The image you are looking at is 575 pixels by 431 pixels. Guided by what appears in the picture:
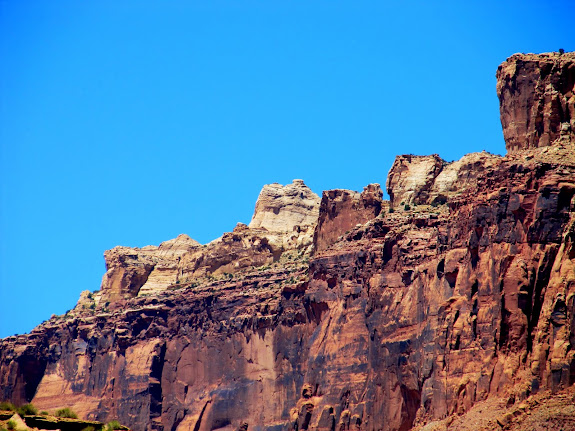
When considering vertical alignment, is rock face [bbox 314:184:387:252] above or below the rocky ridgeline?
above

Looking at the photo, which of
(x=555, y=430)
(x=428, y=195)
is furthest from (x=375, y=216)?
(x=555, y=430)

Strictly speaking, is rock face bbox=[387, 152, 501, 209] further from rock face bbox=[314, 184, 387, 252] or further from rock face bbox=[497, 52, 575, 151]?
rock face bbox=[497, 52, 575, 151]

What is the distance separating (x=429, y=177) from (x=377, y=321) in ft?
67.6

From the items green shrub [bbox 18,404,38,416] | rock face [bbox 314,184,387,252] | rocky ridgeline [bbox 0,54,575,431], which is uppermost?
rock face [bbox 314,184,387,252]

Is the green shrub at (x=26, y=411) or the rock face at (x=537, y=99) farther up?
the rock face at (x=537, y=99)

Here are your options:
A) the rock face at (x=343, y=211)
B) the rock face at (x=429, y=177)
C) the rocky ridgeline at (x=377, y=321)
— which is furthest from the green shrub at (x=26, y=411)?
the rock face at (x=343, y=211)

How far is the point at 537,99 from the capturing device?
145250mm

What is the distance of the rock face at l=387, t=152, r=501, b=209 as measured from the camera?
166000 mm

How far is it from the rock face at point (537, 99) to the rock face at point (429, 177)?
628 inches

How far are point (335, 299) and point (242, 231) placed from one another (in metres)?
38.1

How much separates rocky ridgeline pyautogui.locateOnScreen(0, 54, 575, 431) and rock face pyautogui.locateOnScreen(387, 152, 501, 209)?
0.61 feet

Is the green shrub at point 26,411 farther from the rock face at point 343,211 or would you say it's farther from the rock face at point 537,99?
the rock face at point 343,211

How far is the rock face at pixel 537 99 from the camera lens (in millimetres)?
143125

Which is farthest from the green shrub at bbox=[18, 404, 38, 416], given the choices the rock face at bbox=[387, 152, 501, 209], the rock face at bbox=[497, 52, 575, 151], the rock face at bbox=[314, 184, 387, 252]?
the rock face at bbox=[314, 184, 387, 252]
